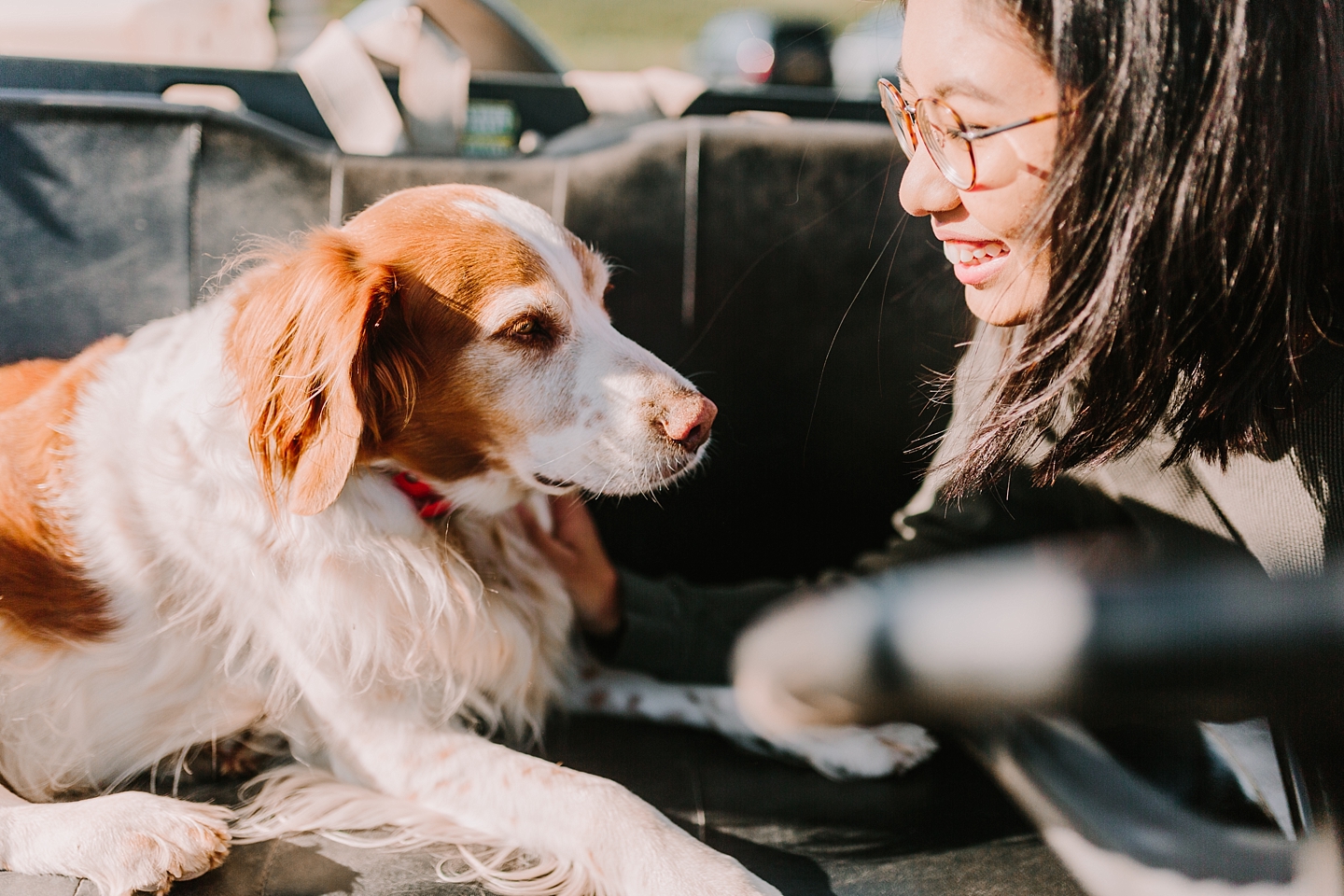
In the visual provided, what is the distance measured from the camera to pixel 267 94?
6.25 feet

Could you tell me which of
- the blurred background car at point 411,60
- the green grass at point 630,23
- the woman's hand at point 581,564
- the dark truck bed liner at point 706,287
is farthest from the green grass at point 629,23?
the woman's hand at point 581,564

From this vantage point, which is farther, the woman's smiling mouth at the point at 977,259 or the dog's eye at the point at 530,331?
the dog's eye at the point at 530,331

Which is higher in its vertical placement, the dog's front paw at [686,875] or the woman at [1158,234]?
the woman at [1158,234]

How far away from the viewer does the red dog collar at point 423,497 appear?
1402 mm

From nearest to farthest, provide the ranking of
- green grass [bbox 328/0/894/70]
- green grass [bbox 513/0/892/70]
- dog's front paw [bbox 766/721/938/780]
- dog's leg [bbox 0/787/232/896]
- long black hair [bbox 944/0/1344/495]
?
long black hair [bbox 944/0/1344/495]
dog's leg [bbox 0/787/232/896]
dog's front paw [bbox 766/721/938/780]
green grass [bbox 328/0/894/70]
green grass [bbox 513/0/892/70]

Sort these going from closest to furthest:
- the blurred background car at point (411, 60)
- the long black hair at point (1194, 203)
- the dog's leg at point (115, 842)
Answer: the long black hair at point (1194, 203)
the dog's leg at point (115, 842)
the blurred background car at point (411, 60)

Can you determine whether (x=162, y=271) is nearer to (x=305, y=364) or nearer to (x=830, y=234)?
(x=305, y=364)

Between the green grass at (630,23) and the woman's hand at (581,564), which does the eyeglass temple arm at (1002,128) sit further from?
the green grass at (630,23)

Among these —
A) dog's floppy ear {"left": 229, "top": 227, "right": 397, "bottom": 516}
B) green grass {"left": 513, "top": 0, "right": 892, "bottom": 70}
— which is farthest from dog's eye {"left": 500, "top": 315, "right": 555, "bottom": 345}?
green grass {"left": 513, "top": 0, "right": 892, "bottom": 70}

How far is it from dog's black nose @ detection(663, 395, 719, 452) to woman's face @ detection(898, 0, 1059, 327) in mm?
395

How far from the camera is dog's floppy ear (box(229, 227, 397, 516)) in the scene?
122cm

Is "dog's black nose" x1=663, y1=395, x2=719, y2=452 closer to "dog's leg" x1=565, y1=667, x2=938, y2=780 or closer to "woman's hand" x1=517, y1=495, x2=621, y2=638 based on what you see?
"woman's hand" x1=517, y1=495, x2=621, y2=638

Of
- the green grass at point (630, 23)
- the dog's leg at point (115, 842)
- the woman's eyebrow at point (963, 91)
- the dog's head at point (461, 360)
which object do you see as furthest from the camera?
the green grass at point (630, 23)

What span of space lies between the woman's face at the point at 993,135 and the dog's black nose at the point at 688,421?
1.30 feet
